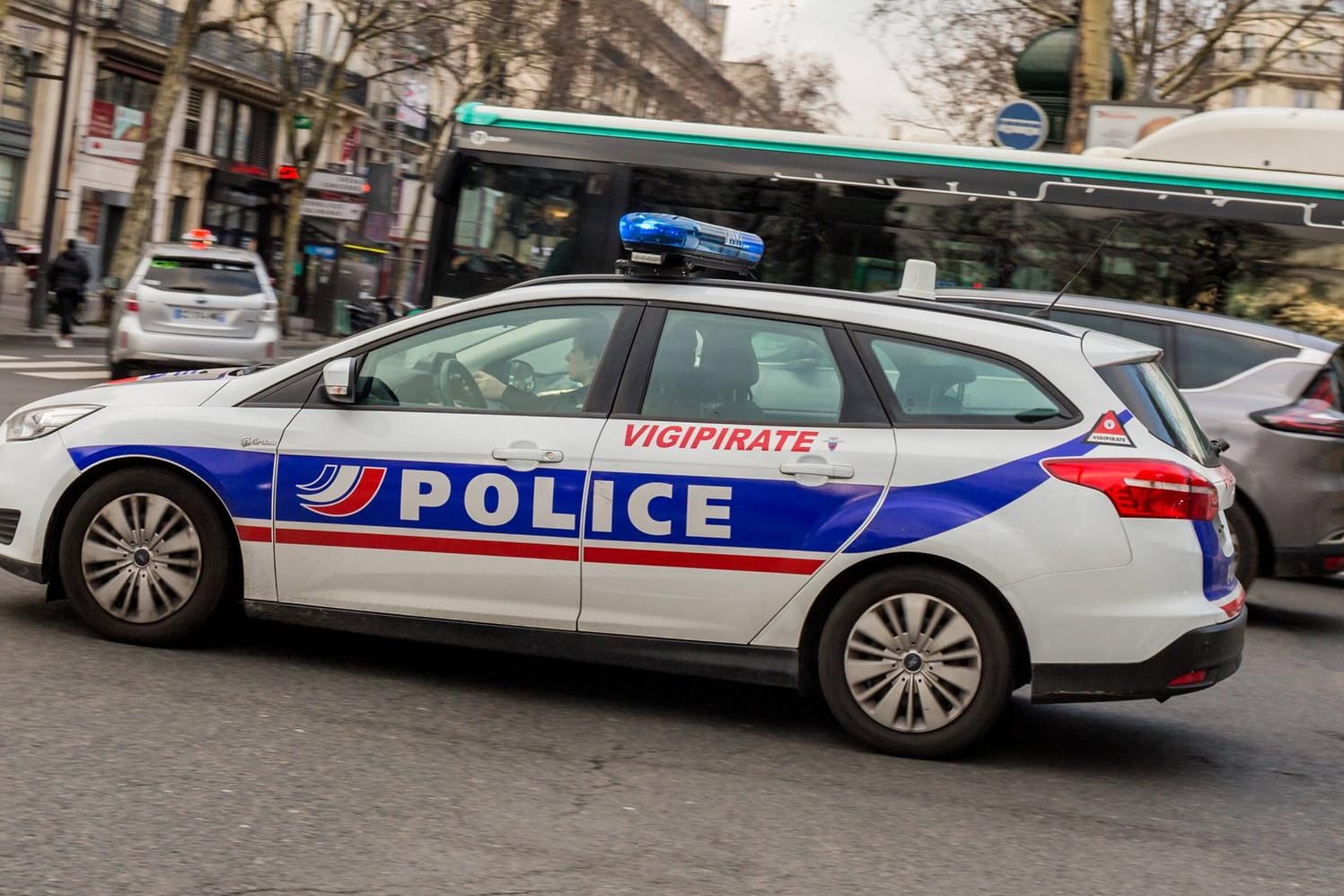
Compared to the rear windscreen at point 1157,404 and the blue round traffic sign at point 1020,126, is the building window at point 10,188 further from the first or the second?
the rear windscreen at point 1157,404

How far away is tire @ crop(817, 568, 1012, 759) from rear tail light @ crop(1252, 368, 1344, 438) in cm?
473

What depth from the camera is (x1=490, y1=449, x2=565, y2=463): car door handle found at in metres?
5.59

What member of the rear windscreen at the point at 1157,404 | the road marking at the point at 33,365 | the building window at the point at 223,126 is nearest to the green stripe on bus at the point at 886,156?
the road marking at the point at 33,365

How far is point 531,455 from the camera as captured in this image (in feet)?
18.4

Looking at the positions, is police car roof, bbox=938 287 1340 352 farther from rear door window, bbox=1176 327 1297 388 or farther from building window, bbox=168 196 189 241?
building window, bbox=168 196 189 241

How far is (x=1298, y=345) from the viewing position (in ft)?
31.2

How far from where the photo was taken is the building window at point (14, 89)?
37.9 meters

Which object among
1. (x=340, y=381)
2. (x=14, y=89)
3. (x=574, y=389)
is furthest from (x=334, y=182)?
(x=574, y=389)

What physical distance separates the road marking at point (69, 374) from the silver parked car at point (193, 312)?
69 cm

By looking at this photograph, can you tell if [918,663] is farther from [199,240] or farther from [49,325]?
[49,325]

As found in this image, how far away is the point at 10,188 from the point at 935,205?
101ft

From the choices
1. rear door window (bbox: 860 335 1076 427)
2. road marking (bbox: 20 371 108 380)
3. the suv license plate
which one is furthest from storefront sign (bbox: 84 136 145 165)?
rear door window (bbox: 860 335 1076 427)

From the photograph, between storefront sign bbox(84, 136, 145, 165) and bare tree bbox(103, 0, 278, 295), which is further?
bare tree bbox(103, 0, 278, 295)

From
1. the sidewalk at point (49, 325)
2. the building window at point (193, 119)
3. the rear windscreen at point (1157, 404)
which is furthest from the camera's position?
the building window at point (193, 119)
